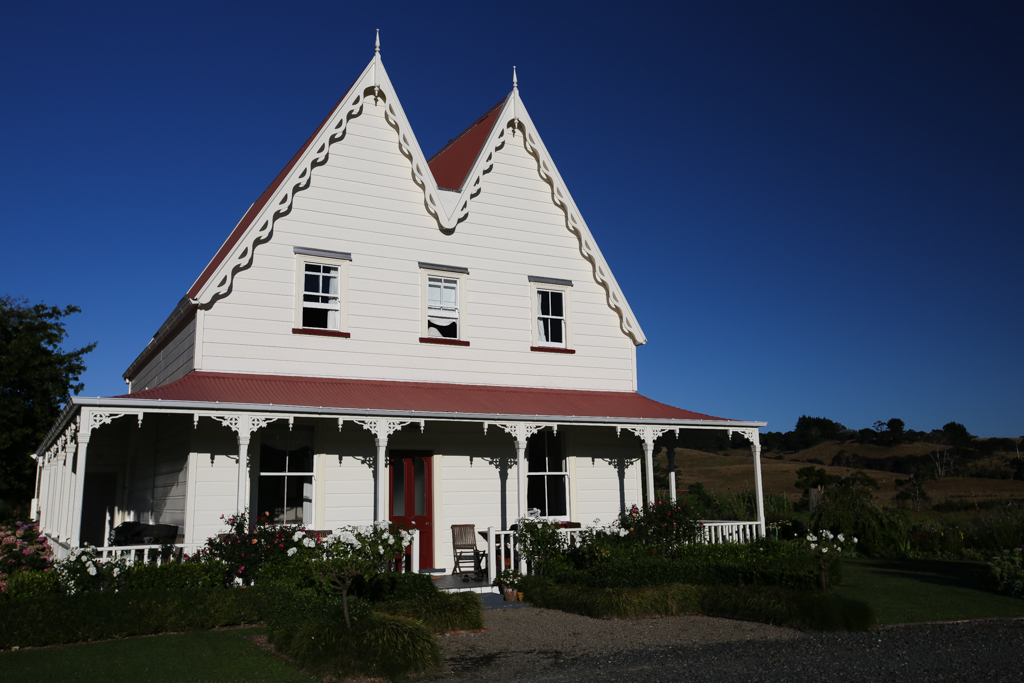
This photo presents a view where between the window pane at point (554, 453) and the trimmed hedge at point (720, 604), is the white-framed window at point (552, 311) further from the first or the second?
the trimmed hedge at point (720, 604)

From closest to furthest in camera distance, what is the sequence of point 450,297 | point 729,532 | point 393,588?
point 393,588 → point 729,532 → point 450,297

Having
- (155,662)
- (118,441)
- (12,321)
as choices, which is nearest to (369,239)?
(118,441)

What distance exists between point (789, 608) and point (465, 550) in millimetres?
6685

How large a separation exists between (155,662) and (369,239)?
1023cm

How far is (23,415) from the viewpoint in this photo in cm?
3669

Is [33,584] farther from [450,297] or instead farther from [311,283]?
[450,297]

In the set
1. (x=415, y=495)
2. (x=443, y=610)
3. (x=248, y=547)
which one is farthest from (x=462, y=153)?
(x=443, y=610)

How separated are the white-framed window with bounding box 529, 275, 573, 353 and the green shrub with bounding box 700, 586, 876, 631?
7687 millimetres

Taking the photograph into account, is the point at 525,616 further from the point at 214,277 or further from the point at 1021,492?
the point at 1021,492

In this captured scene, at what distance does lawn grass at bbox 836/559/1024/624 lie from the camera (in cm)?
1264

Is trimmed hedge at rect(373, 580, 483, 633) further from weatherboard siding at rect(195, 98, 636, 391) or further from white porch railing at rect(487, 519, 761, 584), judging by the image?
weatherboard siding at rect(195, 98, 636, 391)

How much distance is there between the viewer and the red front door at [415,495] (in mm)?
16594

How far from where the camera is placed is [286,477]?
15.5 m

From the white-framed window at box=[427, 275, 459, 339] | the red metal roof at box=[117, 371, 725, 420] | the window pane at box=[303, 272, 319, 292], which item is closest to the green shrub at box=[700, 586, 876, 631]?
the red metal roof at box=[117, 371, 725, 420]
